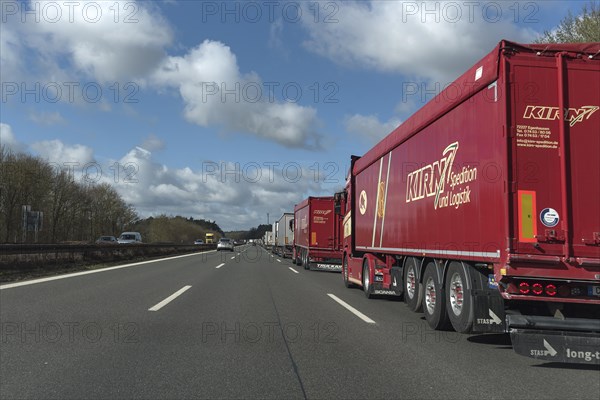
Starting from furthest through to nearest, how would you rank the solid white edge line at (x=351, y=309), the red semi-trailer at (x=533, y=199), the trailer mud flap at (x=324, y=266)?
the trailer mud flap at (x=324, y=266), the solid white edge line at (x=351, y=309), the red semi-trailer at (x=533, y=199)

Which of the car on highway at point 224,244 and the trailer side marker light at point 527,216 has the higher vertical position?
the trailer side marker light at point 527,216

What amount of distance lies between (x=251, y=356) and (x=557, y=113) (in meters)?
4.87

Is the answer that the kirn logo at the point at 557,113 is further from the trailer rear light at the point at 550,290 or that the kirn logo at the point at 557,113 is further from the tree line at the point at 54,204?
the tree line at the point at 54,204

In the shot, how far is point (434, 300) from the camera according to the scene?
329 inches

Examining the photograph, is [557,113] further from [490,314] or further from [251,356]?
[251,356]

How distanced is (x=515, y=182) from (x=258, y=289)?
981 centimetres

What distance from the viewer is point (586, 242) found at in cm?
588

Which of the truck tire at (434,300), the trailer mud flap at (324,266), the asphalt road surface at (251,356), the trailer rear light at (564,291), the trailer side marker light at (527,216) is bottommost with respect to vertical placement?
the asphalt road surface at (251,356)

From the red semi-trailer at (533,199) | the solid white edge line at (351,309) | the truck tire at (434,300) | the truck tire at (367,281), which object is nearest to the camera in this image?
the red semi-trailer at (533,199)

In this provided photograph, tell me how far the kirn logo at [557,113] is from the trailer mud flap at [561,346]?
8.27 feet

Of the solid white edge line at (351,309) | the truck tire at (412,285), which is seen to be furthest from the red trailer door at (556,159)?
the solid white edge line at (351,309)

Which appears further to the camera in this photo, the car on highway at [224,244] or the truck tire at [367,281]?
the car on highway at [224,244]

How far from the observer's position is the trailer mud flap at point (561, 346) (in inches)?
215

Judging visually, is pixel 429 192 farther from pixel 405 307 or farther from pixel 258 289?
pixel 258 289
